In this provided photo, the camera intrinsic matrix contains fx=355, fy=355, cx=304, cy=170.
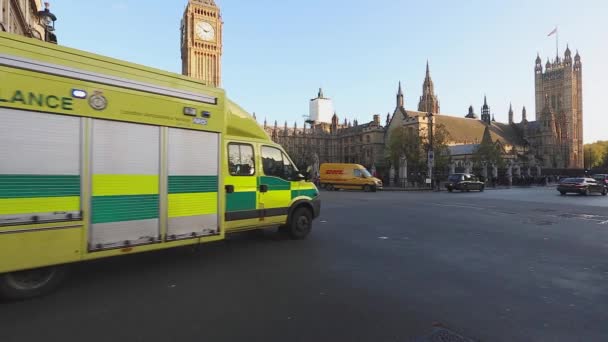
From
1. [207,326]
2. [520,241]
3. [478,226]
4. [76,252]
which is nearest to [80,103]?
[76,252]

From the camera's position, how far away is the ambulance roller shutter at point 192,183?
5.57 metres

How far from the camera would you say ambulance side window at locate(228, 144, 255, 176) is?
695 cm

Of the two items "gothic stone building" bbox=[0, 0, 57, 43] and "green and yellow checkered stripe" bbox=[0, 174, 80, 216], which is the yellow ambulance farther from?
"gothic stone building" bbox=[0, 0, 57, 43]

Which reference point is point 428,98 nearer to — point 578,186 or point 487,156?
point 487,156

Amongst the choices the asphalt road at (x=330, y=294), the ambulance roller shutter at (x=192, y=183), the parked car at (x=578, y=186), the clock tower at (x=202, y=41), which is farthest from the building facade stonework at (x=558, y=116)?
the ambulance roller shutter at (x=192, y=183)

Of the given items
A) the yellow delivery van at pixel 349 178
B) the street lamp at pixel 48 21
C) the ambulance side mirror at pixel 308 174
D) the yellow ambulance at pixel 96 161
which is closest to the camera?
the yellow ambulance at pixel 96 161

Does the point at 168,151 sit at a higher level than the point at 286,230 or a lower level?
higher

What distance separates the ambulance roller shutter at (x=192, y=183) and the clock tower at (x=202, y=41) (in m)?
82.0

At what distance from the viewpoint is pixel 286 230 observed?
8.44 meters

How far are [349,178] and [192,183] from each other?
26398 millimetres

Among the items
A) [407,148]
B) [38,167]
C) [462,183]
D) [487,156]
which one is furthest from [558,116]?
[38,167]

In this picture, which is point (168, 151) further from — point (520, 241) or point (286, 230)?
point (520, 241)

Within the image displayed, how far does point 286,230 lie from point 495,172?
1842 inches

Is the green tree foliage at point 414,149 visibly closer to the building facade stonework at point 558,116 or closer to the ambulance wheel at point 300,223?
the ambulance wheel at point 300,223
